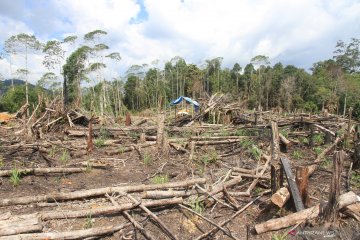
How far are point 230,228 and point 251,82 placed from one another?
140 ft

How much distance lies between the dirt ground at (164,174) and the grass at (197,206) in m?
0.02

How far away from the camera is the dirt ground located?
4.16 metres

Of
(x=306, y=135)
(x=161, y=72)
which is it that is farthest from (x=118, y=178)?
(x=161, y=72)

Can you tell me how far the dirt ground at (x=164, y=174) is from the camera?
4.16m

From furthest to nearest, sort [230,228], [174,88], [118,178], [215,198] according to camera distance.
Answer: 1. [174,88]
2. [118,178]
3. [215,198]
4. [230,228]

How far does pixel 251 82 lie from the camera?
149ft

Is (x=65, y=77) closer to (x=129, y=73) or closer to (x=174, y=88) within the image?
(x=129, y=73)

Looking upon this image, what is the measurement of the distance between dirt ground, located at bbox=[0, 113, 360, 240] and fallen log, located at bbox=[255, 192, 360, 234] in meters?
0.08

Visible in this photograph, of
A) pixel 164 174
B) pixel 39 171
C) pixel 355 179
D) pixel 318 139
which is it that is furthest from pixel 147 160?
pixel 318 139

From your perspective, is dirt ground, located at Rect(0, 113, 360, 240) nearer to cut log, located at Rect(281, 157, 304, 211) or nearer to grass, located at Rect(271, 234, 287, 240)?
grass, located at Rect(271, 234, 287, 240)

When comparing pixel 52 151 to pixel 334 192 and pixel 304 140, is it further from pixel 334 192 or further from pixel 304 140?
pixel 304 140

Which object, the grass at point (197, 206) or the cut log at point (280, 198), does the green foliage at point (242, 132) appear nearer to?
the grass at point (197, 206)

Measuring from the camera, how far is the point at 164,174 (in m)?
6.78

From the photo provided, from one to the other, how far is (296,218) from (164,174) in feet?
10.9
